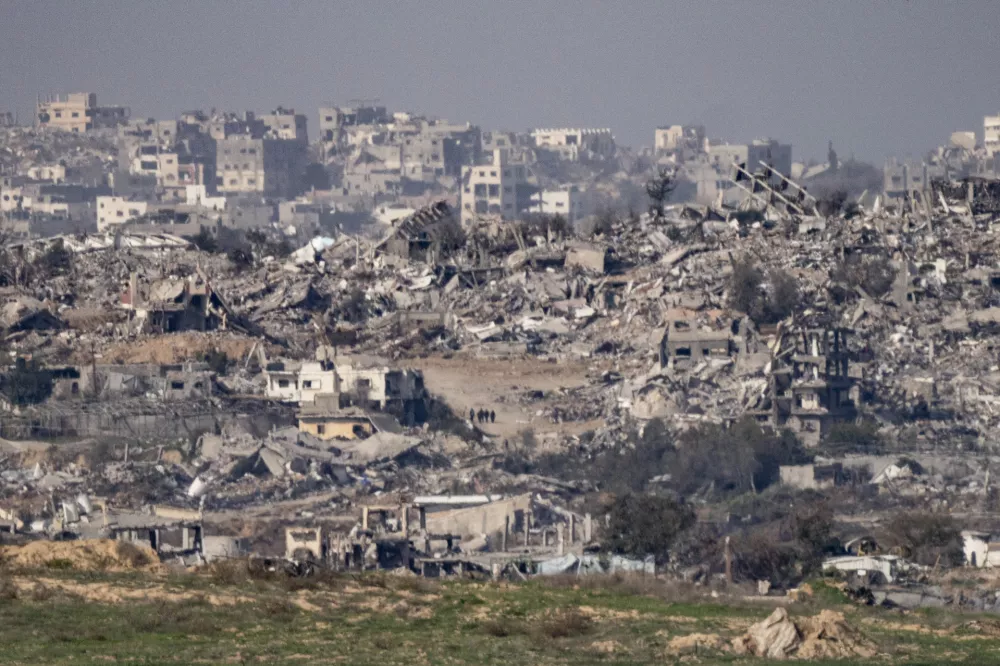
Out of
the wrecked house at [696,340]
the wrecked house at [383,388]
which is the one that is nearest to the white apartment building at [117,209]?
the wrecked house at [696,340]

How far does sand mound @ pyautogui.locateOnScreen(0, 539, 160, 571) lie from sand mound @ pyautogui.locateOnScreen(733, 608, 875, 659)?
5138 mm

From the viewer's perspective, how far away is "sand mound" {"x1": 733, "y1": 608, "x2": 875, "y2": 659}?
15.2m

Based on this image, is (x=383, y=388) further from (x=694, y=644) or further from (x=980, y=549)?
(x=694, y=644)

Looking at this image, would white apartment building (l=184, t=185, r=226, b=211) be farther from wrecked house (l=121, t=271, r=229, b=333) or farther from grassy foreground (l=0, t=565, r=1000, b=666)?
grassy foreground (l=0, t=565, r=1000, b=666)

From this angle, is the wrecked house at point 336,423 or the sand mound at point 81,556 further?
the wrecked house at point 336,423

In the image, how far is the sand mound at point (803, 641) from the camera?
49.9 feet

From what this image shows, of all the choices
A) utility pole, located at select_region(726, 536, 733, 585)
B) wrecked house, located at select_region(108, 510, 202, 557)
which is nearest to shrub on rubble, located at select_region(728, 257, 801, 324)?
wrecked house, located at select_region(108, 510, 202, 557)

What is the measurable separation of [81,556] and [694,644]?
531 centimetres

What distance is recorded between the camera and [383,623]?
1650 cm

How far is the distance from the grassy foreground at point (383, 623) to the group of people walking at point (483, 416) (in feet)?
63.9

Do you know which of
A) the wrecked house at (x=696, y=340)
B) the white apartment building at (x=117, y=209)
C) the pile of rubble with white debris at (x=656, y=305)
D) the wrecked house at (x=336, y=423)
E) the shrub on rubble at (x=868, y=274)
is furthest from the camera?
the white apartment building at (x=117, y=209)

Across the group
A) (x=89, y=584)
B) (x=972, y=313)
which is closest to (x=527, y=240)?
(x=972, y=313)

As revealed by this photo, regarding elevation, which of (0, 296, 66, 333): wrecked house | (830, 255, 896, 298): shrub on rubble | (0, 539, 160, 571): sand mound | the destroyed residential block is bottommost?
(0, 539, 160, 571): sand mound

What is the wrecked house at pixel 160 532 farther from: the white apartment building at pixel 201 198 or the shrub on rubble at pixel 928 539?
the white apartment building at pixel 201 198
